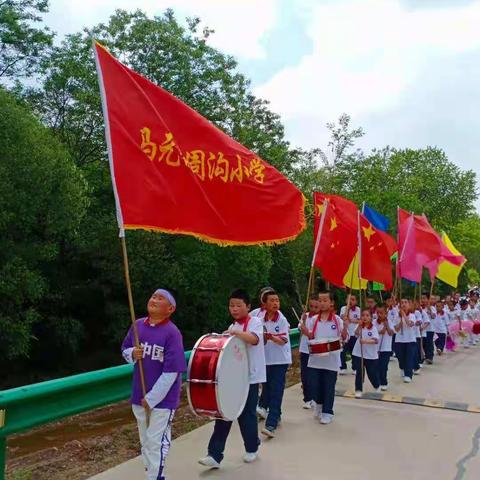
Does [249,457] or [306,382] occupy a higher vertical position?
[306,382]

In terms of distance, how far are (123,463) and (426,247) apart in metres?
8.95

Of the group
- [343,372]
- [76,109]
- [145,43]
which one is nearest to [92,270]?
[76,109]

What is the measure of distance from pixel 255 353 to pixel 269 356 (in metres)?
1.20

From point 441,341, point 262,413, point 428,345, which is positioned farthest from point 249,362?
point 441,341

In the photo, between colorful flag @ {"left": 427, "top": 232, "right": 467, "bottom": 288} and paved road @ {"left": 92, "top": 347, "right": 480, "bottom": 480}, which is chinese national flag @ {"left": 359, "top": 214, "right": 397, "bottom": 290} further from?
colorful flag @ {"left": 427, "top": 232, "right": 467, "bottom": 288}

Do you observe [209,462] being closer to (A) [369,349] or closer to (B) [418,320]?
(A) [369,349]

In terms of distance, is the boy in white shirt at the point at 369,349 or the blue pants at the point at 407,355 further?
the blue pants at the point at 407,355

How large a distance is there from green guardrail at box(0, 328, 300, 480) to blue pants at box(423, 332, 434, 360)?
30.8ft

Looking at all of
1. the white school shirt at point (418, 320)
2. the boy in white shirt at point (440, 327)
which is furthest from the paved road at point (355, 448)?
the boy in white shirt at point (440, 327)

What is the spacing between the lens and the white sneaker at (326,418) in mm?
7070

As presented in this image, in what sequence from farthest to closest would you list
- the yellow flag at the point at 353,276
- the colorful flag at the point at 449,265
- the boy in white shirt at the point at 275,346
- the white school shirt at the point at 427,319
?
the colorful flag at the point at 449,265, the white school shirt at the point at 427,319, the yellow flag at the point at 353,276, the boy in white shirt at the point at 275,346

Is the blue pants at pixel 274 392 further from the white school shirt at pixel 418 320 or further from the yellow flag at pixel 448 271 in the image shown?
the yellow flag at pixel 448 271

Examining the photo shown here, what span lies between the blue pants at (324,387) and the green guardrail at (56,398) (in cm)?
242

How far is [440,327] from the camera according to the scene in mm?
14836
